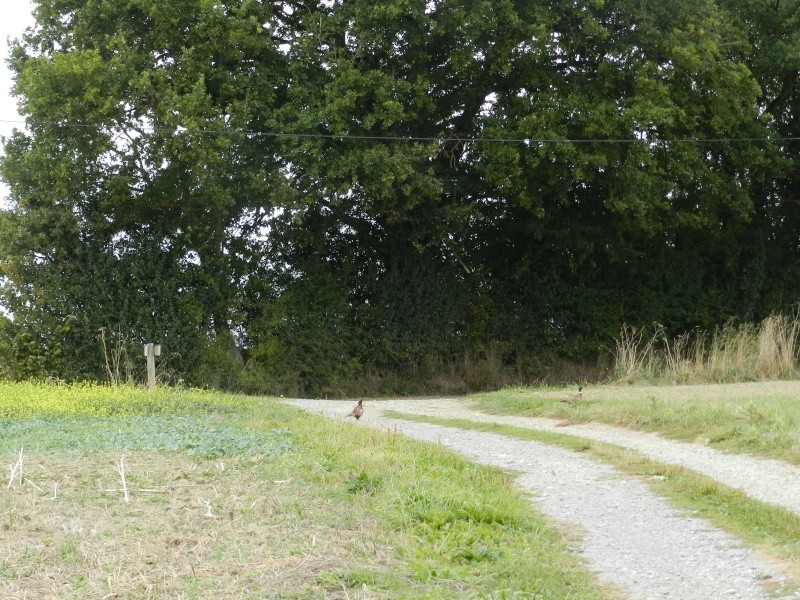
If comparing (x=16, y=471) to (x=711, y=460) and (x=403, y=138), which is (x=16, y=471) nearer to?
(x=711, y=460)

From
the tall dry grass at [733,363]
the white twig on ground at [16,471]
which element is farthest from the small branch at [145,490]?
the tall dry grass at [733,363]

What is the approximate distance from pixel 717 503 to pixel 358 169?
46.2 ft

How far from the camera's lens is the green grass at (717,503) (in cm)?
707

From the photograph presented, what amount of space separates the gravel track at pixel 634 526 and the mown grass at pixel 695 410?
16.4 inches

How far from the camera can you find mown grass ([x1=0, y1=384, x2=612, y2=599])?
5953 mm

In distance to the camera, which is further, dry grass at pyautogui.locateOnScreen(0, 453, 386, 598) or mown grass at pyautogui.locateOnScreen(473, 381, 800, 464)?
mown grass at pyautogui.locateOnScreen(473, 381, 800, 464)

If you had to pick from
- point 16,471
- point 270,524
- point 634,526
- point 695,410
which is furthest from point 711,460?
point 16,471

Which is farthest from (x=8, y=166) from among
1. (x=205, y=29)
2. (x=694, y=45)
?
(x=694, y=45)

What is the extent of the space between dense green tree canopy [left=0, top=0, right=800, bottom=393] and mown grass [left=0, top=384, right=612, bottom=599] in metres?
10.8

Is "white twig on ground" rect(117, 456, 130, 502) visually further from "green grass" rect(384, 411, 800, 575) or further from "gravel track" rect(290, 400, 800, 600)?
"green grass" rect(384, 411, 800, 575)

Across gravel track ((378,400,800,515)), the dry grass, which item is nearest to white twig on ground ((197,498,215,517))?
the dry grass

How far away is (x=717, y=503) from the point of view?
27.6 ft

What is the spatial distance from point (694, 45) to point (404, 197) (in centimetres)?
695

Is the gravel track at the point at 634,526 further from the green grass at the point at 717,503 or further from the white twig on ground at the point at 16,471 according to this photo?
the white twig on ground at the point at 16,471
